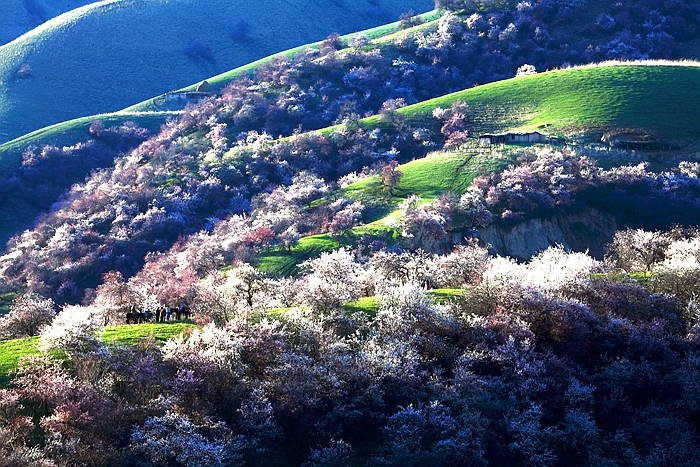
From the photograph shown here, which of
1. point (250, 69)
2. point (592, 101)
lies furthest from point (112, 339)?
point (250, 69)

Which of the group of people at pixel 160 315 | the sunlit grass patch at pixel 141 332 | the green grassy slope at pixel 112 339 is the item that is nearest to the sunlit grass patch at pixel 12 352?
the green grassy slope at pixel 112 339

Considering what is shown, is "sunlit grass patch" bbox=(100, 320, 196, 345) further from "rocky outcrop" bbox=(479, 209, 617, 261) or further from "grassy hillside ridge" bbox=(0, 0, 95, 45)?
"grassy hillside ridge" bbox=(0, 0, 95, 45)

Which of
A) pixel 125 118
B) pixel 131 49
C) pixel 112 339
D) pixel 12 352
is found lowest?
pixel 125 118

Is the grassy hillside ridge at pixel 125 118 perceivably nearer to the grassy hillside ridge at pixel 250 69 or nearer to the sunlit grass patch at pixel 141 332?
the grassy hillside ridge at pixel 250 69

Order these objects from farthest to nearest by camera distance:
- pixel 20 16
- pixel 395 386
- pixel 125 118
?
pixel 20 16
pixel 125 118
pixel 395 386

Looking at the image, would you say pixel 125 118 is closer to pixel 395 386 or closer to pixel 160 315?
pixel 160 315

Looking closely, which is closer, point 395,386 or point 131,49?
point 395,386
